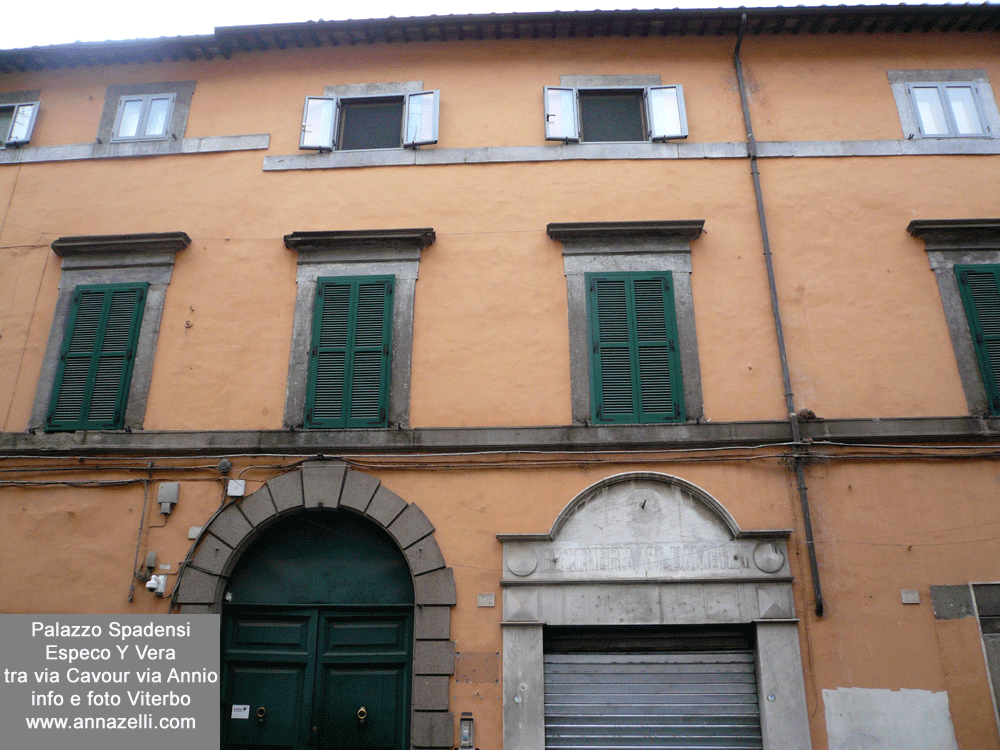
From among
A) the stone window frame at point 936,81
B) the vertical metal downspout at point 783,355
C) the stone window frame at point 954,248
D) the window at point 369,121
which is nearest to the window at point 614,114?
the vertical metal downspout at point 783,355

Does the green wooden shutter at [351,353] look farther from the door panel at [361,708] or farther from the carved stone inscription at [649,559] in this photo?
the door panel at [361,708]

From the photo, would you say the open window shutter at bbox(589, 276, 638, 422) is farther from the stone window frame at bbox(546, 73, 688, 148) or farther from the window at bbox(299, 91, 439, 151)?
the window at bbox(299, 91, 439, 151)

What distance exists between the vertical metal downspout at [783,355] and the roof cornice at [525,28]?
566mm

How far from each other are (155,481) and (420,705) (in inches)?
139


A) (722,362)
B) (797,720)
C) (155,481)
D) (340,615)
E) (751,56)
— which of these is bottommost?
(797,720)

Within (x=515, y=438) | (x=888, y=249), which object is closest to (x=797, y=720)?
(x=515, y=438)

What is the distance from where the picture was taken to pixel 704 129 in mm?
8398

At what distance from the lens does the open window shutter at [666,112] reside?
8.31 meters

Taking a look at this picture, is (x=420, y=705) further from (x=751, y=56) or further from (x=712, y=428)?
(x=751, y=56)

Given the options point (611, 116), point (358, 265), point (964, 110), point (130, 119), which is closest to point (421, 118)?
point (358, 265)

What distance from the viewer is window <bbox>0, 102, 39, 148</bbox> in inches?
349

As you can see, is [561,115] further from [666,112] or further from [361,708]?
[361,708]

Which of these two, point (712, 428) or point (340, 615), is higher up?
point (712, 428)

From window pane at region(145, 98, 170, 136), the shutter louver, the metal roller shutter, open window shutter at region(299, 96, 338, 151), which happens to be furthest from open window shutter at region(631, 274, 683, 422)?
window pane at region(145, 98, 170, 136)
